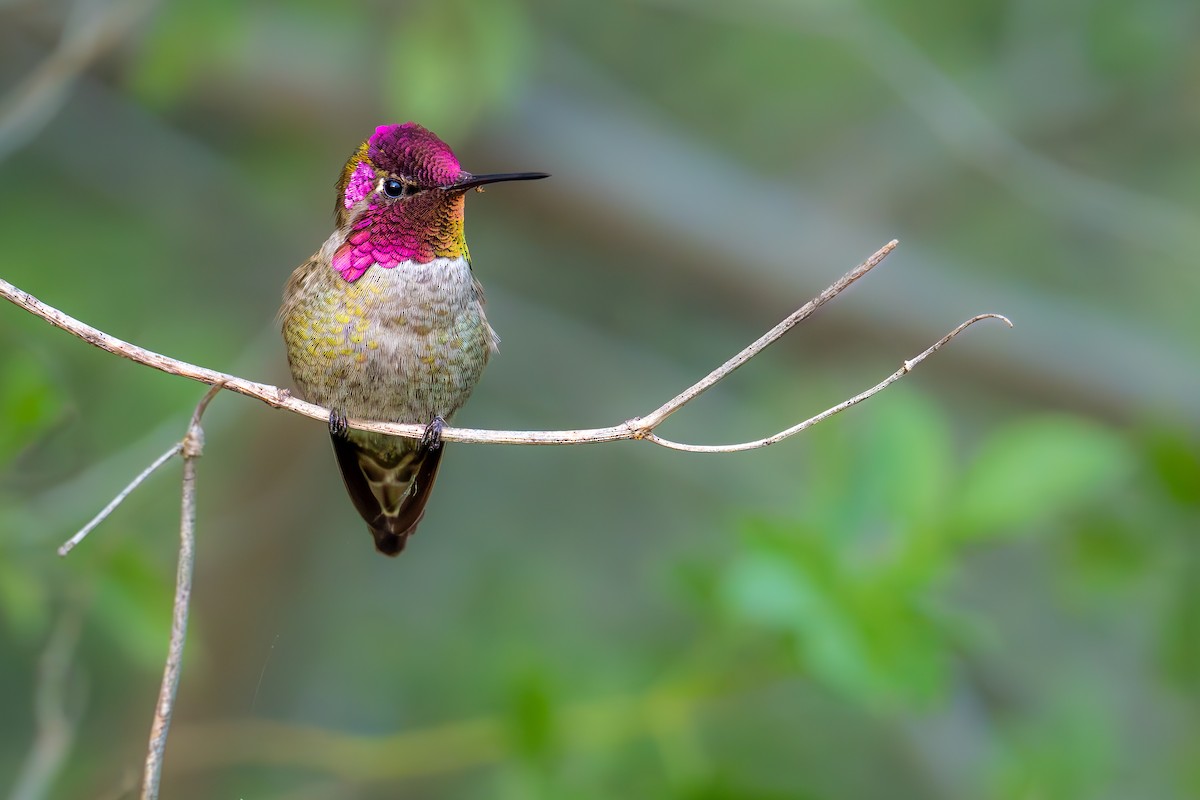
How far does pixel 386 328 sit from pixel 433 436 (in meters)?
0.21

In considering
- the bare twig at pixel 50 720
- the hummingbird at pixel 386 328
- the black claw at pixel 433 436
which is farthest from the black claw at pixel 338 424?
the bare twig at pixel 50 720

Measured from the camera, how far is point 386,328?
2.05 metres

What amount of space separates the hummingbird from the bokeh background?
2.37 ft

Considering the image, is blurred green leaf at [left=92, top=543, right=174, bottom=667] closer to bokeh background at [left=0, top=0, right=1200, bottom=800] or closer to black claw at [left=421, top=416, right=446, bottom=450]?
bokeh background at [left=0, top=0, right=1200, bottom=800]

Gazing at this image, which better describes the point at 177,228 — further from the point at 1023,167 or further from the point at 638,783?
the point at 1023,167

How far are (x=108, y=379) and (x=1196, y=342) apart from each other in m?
4.30

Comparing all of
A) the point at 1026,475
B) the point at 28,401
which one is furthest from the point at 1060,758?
the point at 28,401

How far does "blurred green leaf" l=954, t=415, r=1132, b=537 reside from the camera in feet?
10.5

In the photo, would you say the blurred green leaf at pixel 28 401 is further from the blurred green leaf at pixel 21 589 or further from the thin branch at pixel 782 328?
the thin branch at pixel 782 328

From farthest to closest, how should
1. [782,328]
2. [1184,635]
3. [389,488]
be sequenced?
[1184,635], [389,488], [782,328]

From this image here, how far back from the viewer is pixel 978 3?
509 cm

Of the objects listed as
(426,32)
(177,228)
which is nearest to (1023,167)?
(426,32)

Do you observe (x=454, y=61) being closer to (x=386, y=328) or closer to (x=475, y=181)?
(x=386, y=328)

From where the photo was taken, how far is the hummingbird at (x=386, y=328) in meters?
1.86
